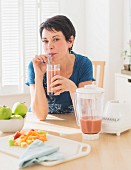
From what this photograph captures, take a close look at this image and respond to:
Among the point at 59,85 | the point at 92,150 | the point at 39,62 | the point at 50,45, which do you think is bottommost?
the point at 92,150

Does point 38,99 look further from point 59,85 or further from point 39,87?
point 59,85

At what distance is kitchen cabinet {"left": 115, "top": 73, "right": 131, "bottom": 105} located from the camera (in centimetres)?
410

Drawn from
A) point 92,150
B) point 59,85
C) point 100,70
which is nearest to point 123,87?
point 100,70

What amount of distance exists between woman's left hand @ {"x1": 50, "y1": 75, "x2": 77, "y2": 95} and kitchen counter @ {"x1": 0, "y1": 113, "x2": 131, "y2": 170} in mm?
171

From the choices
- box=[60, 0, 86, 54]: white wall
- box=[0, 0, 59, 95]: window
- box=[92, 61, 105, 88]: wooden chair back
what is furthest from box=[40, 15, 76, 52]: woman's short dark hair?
box=[60, 0, 86, 54]: white wall

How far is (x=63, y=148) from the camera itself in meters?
1.79

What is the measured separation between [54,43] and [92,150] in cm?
92

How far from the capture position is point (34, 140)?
1.85 meters

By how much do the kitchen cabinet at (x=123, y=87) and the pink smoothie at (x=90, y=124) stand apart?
209cm

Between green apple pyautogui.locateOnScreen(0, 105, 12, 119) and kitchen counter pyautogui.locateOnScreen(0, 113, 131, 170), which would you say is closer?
kitchen counter pyautogui.locateOnScreen(0, 113, 131, 170)

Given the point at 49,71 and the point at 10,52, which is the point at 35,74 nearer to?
the point at 49,71

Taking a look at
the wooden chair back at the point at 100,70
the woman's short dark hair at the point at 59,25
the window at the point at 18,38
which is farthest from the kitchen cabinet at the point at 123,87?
the woman's short dark hair at the point at 59,25

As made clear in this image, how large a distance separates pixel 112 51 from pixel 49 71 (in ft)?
7.65

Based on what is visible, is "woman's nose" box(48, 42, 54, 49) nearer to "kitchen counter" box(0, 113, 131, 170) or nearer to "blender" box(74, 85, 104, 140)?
"kitchen counter" box(0, 113, 131, 170)
